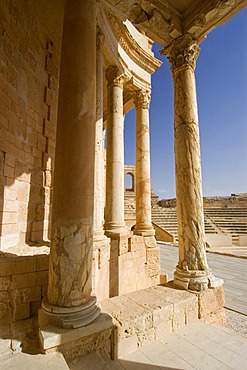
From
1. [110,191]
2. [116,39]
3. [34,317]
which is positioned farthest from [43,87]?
[34,317]

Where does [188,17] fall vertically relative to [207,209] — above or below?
above

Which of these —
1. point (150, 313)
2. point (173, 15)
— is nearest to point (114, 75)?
point (173, 15)

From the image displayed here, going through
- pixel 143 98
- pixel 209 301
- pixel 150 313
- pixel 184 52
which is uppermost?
pixel 143 98

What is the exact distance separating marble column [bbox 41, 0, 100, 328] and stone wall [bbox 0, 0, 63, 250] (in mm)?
2489

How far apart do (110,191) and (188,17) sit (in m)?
5.94

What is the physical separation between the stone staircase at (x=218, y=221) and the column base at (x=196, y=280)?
1803 centimetres

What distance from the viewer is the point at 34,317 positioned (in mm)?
3938

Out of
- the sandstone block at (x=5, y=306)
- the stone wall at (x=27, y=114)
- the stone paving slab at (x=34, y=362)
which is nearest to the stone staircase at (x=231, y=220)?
the stone wall at (x=27, y=114)

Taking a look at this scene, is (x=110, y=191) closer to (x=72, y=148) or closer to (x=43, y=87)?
(x=43, y=87)

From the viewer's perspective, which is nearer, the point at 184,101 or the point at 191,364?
the point at 191,364

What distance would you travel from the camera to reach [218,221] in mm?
28859

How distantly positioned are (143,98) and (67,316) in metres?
10.0

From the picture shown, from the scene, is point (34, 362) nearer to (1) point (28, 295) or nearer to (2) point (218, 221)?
(1) point (28, 295)

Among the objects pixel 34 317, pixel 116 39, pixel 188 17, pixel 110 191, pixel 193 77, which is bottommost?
pixel 34 317
